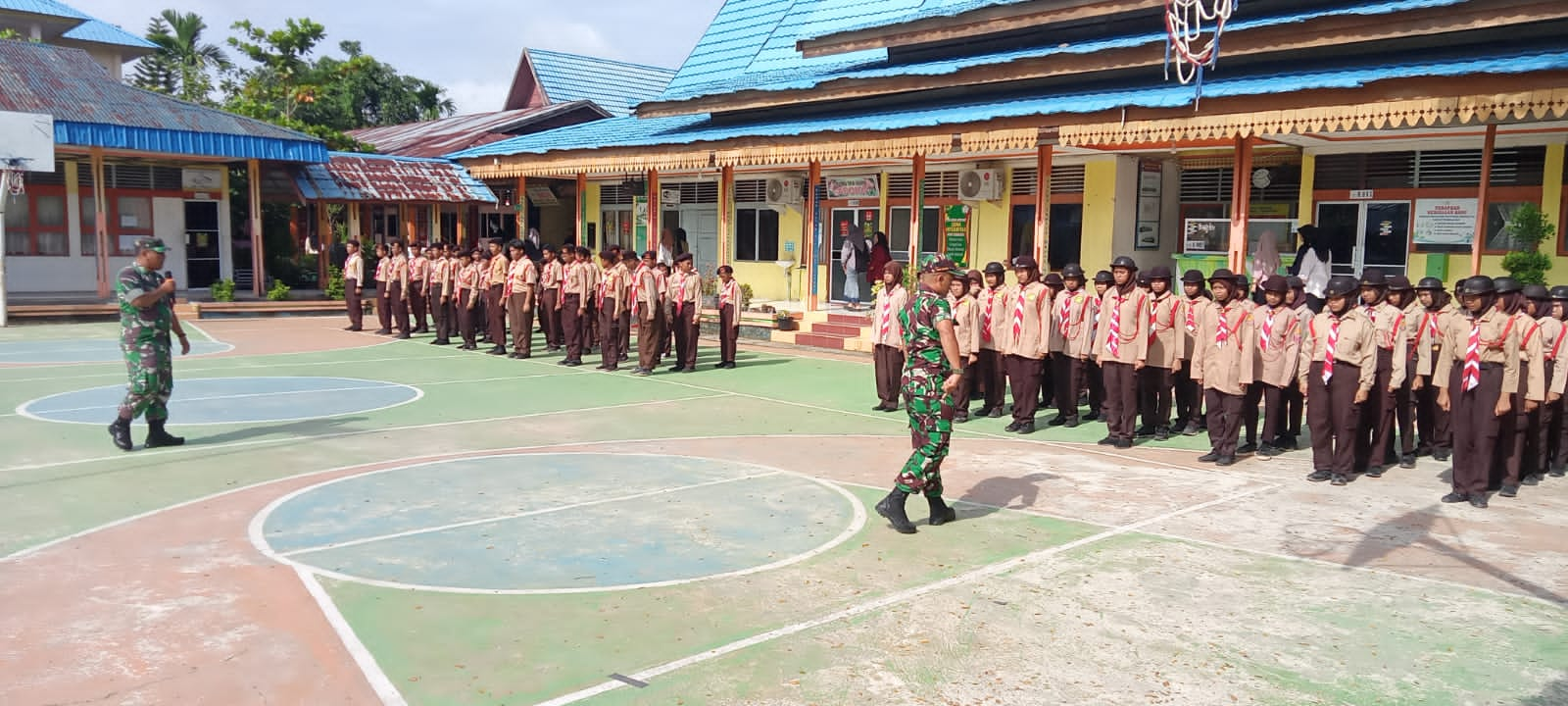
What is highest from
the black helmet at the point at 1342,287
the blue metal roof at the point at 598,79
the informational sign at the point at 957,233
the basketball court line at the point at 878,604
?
the blue metal roof at the point at 598,79

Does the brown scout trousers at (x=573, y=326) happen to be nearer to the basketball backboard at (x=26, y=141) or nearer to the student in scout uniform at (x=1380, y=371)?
the student in scout uniform at (x=1380, y=371)

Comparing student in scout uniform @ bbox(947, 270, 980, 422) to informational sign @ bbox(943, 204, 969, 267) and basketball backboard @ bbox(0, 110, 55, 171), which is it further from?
basketball backboard @ bbox(0, 110, 55, 171)

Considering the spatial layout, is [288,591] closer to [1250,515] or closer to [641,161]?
[1250,515]

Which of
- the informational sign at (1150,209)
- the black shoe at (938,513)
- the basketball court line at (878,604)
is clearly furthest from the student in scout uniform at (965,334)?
the informational sign at (1150,209)

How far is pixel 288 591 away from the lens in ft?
17.9

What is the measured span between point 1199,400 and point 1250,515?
3.70 m

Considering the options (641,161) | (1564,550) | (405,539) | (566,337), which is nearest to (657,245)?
(641,161)

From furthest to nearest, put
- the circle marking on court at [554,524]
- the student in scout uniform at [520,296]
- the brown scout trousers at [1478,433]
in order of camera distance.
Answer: the student in scout uniform at [520,296], the brown scout trousers at [1478,433], the circle marking on court at [554,524]

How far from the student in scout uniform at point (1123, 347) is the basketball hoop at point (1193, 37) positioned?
334 cm

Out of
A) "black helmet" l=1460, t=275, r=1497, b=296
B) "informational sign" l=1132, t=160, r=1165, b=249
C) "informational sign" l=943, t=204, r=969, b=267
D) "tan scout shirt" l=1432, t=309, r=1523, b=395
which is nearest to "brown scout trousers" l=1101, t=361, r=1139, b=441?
"tan scout shirt" l=1432, t=309, r=1523, b=395

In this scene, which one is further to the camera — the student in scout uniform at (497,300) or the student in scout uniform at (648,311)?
the student in scout uniform at (497,300)

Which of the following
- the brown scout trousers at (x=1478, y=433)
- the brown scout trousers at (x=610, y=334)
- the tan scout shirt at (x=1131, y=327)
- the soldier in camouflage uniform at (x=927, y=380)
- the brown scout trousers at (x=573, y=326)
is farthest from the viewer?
the brown scout trousers at (x=573, y=326)

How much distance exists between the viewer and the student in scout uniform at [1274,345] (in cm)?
924

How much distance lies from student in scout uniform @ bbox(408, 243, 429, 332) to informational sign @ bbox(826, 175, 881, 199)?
7.55 m
